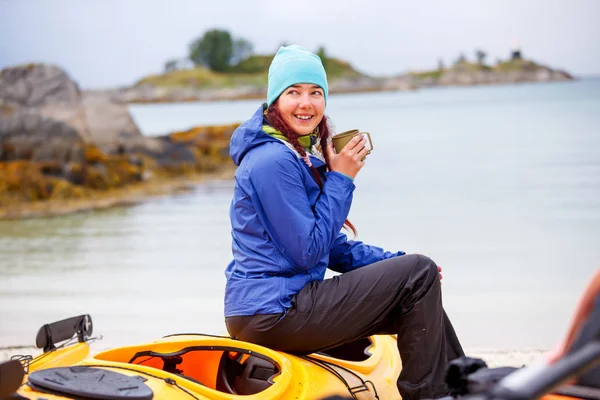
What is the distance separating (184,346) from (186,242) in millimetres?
6415

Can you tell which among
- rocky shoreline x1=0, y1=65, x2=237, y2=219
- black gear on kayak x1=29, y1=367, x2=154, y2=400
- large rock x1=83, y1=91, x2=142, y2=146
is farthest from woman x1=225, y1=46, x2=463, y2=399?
large rock x1=83, y1=91, x2=142, y2=146

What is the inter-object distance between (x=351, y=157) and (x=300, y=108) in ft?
0.85

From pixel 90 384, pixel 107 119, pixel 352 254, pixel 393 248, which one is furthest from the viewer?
pixel 107 119

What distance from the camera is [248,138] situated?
2963 mm

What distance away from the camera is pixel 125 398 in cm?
238

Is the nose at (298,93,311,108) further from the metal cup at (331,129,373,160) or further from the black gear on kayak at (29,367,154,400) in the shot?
the black gear on kayak at (29,367,154,400)

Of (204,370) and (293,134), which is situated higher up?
(293,134)

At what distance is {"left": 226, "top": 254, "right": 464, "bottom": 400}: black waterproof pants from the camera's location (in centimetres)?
285

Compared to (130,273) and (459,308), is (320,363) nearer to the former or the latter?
(459,308)

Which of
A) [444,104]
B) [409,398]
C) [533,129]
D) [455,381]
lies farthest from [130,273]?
[444,104]

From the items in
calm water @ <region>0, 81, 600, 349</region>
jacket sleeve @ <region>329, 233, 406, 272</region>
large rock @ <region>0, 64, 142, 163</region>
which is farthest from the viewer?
large rock @ <region>0, 64, 142, 163</region>

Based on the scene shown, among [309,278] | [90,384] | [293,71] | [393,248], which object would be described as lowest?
[393,248]

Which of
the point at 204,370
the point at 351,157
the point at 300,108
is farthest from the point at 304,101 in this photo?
the point at 204,370

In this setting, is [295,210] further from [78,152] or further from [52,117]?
[52,117]
